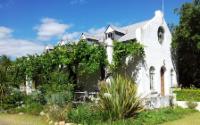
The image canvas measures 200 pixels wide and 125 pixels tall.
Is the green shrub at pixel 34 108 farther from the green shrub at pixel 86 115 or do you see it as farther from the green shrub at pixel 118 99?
the green shrub at pixel 118 99

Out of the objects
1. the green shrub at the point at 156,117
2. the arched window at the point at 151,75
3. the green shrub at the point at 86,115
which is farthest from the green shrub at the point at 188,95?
the green shrub at the point at 86,115

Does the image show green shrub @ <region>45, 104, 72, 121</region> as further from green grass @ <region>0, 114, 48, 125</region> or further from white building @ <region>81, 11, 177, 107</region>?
white building @ <region>81, 11, 177, 107</region>

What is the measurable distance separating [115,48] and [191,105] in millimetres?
7513

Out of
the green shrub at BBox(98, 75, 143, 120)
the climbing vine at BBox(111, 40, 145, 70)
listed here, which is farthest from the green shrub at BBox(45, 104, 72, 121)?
the climbing vine at BBox(111, 40, 145, 70)

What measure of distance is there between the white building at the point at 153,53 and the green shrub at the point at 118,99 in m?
8.24

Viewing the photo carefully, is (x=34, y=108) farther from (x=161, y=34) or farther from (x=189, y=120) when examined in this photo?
(x=161, y=34)

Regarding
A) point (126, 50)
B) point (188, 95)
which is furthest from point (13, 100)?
point (188, 95)

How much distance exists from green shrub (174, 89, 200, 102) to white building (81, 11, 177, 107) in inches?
62.6

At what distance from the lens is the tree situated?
28.1m

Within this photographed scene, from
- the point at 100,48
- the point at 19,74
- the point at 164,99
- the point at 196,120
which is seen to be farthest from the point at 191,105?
the point at 19,74

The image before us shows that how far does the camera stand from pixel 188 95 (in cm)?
2478

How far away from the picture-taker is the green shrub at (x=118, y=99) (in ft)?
58.1

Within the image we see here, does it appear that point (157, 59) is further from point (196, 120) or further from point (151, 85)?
point (196, 120)

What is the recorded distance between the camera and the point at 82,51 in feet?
88.0
